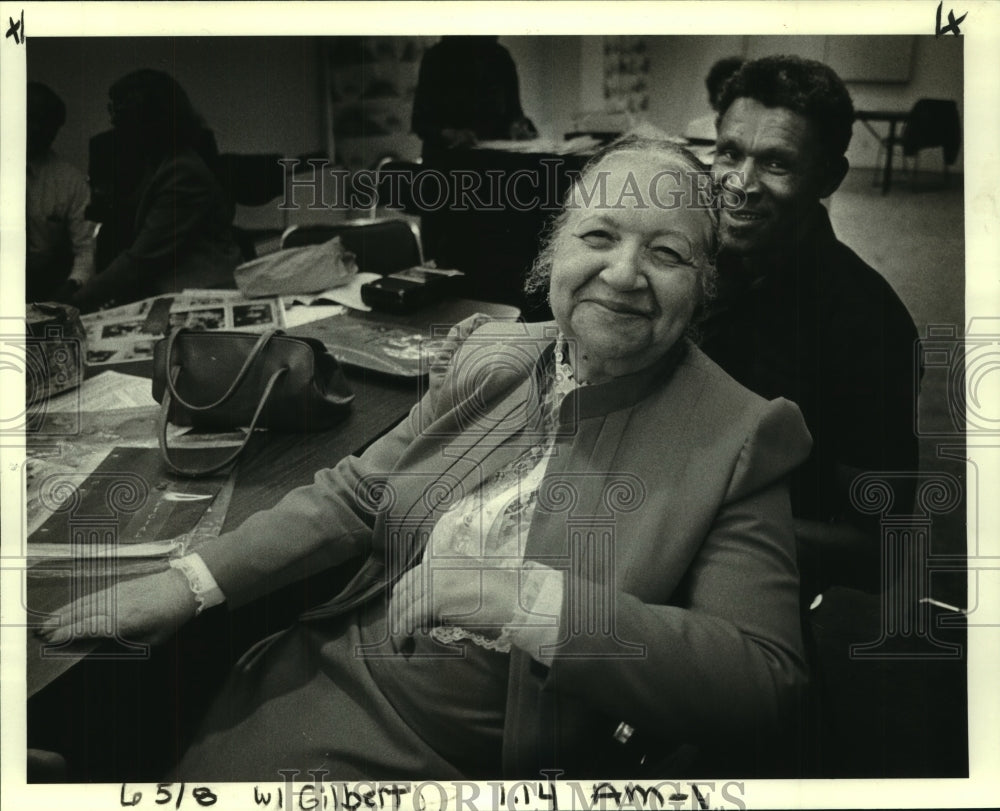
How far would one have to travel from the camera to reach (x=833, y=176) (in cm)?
199

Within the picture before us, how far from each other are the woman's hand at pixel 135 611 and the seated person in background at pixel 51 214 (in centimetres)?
59

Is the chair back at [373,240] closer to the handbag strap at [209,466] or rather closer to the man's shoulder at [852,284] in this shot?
the handbag strap at [209,466]

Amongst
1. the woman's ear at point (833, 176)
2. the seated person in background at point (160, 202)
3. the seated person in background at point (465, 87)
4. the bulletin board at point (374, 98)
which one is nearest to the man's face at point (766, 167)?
the woman's ear at point (833, 176)

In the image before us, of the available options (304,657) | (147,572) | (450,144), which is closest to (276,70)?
(450,144)

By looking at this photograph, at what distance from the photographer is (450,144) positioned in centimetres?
205

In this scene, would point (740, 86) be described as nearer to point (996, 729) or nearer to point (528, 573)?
point (528, 573)

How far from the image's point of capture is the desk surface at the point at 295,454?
6.57 ft

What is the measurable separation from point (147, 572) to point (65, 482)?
0.85ft

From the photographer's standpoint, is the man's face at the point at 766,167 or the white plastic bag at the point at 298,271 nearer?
the man's face at the point at 766,167

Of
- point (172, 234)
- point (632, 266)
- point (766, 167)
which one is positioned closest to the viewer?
point (632, 266)

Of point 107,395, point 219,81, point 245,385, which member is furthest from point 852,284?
point 107,395

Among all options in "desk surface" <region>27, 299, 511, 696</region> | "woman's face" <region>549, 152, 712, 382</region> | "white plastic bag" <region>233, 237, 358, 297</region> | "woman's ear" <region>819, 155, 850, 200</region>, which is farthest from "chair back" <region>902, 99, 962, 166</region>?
"white plastic bag" <region>233, 237, 358, 297</region>

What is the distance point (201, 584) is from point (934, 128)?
64.4 inches

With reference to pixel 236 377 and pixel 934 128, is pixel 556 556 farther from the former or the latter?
pixel 934 128
